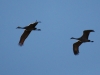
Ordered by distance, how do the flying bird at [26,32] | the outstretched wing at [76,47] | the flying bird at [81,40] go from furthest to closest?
the outstretched wing at [76,47] < the flying bird at [81,40] < the flying bird at [26,32]

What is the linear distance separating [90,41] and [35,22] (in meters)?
6.14

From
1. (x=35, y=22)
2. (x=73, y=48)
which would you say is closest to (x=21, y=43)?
(x=35, y=22)

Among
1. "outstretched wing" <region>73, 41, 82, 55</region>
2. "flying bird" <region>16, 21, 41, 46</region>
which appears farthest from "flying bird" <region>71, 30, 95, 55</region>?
"flying bird" <region>16, 21, 41, 46</region>

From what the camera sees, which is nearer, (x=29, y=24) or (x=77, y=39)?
(x=29, y=24)

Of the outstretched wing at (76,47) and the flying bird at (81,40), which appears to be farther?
the outstretched wing at (76,47)

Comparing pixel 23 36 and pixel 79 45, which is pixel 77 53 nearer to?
pixel 79 45

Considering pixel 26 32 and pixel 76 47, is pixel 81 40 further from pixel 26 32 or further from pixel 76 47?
pixel 26 32

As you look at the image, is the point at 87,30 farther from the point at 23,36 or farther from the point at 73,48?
the point at 23,36

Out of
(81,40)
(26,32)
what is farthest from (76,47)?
(26,32)

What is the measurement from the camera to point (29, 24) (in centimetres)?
3466

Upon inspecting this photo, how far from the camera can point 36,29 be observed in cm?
3481

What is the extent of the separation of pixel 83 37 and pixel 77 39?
3.04ft

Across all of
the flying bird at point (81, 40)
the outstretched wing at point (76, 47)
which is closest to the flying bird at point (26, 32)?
the flying bird at point (81, 40)

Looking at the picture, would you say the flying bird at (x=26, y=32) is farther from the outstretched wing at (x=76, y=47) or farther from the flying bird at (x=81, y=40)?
the outstretched wing at (x=76, y=47)
